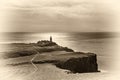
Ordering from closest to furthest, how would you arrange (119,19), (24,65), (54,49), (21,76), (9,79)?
1. (9,79)
2. (21,76)
3. (119,19)
4. (24,65)
5. (54,49)

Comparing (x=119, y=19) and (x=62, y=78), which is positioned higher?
(x=119, y=19)

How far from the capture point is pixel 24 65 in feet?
68.3

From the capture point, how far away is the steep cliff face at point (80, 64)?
2252cm

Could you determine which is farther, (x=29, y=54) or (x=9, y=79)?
(x=29, y=54)

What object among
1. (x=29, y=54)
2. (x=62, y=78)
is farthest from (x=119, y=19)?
(x=29, y=54)

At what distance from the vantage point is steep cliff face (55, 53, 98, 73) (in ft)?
73.9

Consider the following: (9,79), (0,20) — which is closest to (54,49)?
(0,20)

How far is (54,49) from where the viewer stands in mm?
31078

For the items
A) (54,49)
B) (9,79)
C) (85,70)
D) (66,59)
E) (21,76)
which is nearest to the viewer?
(9,79)

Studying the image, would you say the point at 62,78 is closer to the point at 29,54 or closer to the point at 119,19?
the point at 119,19

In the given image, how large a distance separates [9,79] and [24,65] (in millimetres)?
5489

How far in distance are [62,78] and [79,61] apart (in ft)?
26.9

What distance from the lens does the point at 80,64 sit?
24281 millimetres

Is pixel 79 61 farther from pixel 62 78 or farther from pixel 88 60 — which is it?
pixel 62 78
